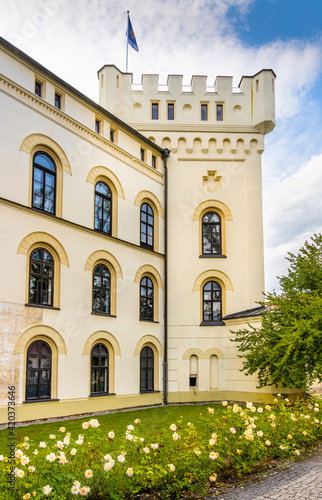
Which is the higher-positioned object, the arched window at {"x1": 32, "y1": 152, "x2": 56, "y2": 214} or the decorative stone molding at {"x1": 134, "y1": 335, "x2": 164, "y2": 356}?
the arched window at {"x1": 32, "y1": 152, "x2": 56, "y2": 214}

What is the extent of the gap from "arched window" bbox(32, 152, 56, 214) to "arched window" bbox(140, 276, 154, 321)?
586 centimetres

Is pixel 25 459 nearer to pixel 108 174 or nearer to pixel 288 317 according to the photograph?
pixel 288 317

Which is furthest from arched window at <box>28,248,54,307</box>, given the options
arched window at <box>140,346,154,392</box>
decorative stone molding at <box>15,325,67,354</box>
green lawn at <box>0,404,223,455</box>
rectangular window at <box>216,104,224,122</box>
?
rectangular window at <box>216,104,224,122</box>

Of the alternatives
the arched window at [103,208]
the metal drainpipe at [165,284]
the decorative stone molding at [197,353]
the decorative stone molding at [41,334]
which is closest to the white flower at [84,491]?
the decorative stone molding at [41,334]

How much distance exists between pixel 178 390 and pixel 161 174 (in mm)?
9737

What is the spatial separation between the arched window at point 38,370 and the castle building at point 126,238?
0.05m

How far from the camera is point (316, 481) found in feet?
25.1

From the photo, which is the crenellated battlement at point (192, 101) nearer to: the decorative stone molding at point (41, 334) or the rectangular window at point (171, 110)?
the rectangular window at point (171, 110)

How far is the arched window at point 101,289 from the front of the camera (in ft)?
59.3

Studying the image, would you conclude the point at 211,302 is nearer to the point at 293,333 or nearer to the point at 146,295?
the point at 146,295

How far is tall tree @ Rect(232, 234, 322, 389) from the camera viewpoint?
1647 centimetres

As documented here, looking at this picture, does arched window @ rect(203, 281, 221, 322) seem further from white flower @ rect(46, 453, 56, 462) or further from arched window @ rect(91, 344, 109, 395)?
white flower @ rect(46, 453, 56, 462)

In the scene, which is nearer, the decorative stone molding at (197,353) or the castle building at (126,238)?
the castle building at (126,238)

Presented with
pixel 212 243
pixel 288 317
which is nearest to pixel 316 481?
pixel 288 317
